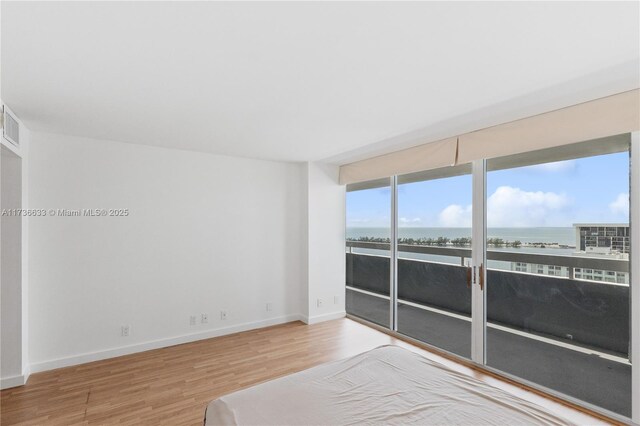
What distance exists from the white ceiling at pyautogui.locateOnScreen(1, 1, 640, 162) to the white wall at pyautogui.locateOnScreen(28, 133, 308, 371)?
28.4 inches

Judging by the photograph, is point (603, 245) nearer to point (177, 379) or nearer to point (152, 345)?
point (177, 379)

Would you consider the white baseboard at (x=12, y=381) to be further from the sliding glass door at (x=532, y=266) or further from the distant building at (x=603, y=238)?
the distant building at (x=603, y=238)

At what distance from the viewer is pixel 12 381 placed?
282 centimetres

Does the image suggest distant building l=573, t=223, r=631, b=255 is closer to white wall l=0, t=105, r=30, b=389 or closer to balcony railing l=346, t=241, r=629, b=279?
balcony railing l=346, t=241, r=629, b=279

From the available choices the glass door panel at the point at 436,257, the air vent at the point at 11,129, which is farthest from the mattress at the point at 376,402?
the air vent at the point at 11,129

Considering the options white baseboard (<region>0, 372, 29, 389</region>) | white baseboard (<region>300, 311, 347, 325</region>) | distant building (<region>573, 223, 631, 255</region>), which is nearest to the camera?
distant building (<region>573, 223, 631, 255</region>)

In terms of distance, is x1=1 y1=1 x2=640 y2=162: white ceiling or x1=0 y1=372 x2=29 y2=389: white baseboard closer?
x1=1 y1=1 x2=640 y2=162: white ceiling

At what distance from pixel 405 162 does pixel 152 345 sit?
379 centimetres

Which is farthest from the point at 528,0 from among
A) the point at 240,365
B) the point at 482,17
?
the point at 240,365

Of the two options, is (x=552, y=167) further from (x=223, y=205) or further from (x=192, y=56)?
(x=223, y=205)

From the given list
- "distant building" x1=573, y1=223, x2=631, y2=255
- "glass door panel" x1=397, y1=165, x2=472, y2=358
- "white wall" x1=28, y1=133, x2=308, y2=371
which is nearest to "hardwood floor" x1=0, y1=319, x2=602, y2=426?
"white wall" x1=28, y1=133, x2=308, y2=371

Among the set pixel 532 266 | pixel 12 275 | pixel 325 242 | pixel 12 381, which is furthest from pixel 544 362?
pixel 12 275

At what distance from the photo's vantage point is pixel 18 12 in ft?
4.44

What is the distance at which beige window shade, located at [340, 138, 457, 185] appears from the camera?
10.8 ft
